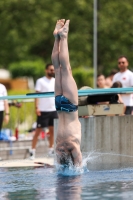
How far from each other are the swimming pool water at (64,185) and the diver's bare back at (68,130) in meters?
0.49

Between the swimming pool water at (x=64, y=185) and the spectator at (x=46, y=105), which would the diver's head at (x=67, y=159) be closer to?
the swimming pool water at (x=64, y=185)

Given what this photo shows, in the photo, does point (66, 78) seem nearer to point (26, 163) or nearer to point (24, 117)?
point (26, 163)

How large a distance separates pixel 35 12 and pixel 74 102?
2759cm

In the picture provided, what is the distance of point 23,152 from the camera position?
16.0m

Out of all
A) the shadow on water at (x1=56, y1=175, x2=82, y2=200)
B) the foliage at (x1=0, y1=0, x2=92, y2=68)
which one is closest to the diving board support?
the shadow on water at (x1=56, y1=175, x2=82, y2=200)

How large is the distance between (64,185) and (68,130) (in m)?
1.23

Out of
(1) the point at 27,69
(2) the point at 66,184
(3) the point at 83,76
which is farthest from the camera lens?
(1) the point at 27,69

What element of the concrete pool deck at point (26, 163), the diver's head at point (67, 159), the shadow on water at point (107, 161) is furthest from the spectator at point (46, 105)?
the diver's head at point (67, 159)

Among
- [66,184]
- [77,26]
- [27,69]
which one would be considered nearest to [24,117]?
[66,184]

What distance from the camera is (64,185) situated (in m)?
9.16

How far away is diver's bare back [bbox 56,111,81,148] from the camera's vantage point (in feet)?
33.4

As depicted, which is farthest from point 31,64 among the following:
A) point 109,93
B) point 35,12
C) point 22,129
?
point 109,93

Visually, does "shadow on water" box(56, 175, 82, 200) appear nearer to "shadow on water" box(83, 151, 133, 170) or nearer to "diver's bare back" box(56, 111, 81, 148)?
"diver's bare back" box(56, 111, 81, 148)

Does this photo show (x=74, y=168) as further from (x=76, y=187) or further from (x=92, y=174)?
(x=76, y=187)
